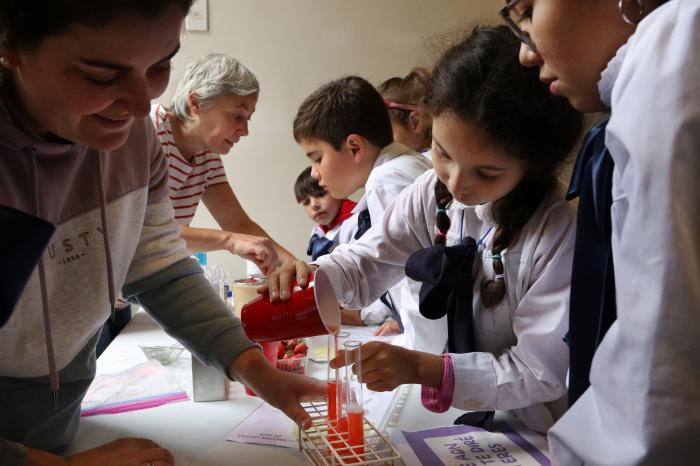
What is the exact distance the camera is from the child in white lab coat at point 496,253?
102 cm

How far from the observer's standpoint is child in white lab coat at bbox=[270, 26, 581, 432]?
102 centimetres

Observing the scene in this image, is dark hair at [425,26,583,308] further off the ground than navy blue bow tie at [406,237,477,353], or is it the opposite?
dark hair at [425,26,583,308]

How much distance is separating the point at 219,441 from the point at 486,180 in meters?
0.62

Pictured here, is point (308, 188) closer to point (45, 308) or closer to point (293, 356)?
point (293, 356)

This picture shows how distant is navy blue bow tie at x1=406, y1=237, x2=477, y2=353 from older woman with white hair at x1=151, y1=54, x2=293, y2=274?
0.92 meters

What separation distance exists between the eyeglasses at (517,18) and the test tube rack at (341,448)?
0.58 m

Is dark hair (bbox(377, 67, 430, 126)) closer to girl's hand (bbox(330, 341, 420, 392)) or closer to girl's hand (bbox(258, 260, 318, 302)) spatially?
girl's hand (bbox(258, 260, 318, 302))

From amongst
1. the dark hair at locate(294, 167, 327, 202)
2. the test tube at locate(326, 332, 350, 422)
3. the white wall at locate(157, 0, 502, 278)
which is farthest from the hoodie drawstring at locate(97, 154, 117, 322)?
the white wall at locate(157, 0, 502, 278)

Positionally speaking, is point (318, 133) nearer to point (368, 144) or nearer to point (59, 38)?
point (368, 144)

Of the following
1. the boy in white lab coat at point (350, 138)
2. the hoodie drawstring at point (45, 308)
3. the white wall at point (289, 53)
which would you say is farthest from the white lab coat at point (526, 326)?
the white wall at point (289, 53)

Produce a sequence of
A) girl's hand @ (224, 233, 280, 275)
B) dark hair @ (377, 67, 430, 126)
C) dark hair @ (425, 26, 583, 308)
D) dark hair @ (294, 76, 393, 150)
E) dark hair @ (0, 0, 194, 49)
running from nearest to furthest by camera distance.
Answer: dark hair @ (0, 0, 194, 49), dark hair @ (425, 26, 583, 308), girl's hand @ (224, 233, 280, 275), dark hair @ (294, 76, 393, 150), dark hair @ (377, 67, 430, 126)

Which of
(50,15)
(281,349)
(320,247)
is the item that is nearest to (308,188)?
(320,247)

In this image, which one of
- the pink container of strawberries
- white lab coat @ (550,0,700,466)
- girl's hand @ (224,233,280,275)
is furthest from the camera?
girl's hand @ (224,233,280,275)

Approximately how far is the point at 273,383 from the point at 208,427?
0.43ft
